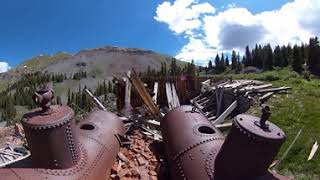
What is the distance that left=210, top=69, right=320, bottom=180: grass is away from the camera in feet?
39.4

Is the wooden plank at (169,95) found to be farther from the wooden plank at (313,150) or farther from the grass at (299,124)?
the wooden plank at (313,150)

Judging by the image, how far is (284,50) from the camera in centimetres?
9700

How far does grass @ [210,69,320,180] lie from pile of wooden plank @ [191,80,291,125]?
532 millimetres

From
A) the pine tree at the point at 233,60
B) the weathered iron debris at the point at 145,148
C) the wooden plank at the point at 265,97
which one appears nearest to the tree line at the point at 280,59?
the pine tree at the point at 233,60

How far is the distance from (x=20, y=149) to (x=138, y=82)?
498 cm

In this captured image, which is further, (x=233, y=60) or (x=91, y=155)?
(x=233, y=60)

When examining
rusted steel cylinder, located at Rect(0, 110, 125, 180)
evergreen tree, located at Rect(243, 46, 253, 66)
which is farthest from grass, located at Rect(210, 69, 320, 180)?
evergreen tree, located at Rect(243, 46, 253, 66)

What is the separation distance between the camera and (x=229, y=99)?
19.6m

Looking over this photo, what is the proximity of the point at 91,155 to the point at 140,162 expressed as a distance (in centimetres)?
266

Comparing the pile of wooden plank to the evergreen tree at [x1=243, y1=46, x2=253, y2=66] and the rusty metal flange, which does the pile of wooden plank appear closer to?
the rusty metal flange

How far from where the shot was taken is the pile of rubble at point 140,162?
9758 mm

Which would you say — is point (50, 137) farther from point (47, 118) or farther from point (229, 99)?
point (229, 99)

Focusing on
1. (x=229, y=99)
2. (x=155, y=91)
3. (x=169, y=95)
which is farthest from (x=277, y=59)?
(x=155, y=91)

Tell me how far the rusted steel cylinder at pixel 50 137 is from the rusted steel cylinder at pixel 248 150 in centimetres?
272
